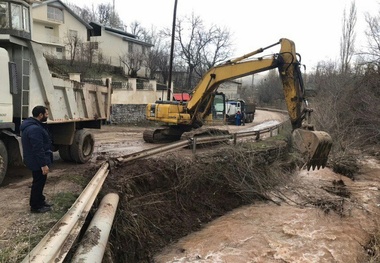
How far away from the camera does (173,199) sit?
8609 mm

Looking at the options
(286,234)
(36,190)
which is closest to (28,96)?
(36,190)

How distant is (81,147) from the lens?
31.4 ft

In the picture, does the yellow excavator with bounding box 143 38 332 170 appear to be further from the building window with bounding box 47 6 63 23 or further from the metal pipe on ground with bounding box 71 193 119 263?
the building window with bounding box 47 6 63 23

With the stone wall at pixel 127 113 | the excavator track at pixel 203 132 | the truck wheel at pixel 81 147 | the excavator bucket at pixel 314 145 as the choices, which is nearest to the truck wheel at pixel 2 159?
the truck wheel at pixel 81 147

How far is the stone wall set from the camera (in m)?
24.5

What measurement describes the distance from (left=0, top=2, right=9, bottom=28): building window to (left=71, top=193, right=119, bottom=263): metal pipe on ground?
4266mm

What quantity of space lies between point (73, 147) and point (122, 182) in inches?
109

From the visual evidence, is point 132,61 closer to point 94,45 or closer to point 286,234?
point 94,45

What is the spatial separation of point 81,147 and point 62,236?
6.02 metres

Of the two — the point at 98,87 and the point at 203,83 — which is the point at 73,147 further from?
the point at 203,83

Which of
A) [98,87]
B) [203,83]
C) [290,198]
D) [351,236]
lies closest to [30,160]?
[98,87]

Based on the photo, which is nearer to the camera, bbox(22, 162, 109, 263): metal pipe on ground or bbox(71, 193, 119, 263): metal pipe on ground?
bbox(22, 162, 109, 263): metal pipe on ground

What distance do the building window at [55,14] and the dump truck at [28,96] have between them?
36.2 metres

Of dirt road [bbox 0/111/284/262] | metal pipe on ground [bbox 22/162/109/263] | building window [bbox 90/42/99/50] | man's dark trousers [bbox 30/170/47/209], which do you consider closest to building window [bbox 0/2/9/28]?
dirt road [bbox 0/111/284/262]
